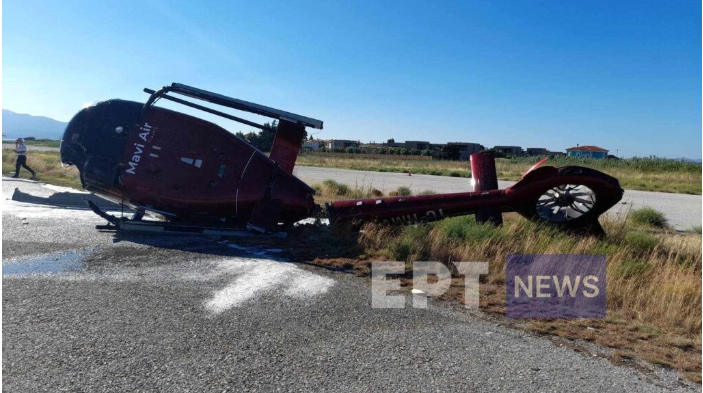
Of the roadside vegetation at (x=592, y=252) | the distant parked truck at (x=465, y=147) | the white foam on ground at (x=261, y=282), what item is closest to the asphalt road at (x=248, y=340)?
the white foam on ground at (x=261, y=282)

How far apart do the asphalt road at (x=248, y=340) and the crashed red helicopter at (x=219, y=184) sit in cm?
195

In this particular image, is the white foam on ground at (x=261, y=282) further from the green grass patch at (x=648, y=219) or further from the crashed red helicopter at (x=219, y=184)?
the green grass patch at (x=648, y=219)

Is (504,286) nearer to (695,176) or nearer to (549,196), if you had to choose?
(549,196)

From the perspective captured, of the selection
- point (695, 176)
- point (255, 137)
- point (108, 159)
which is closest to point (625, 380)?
point (108, 159)

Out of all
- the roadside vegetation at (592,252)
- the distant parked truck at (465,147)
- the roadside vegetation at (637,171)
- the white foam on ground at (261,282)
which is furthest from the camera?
the distant parked truck at (465,147)

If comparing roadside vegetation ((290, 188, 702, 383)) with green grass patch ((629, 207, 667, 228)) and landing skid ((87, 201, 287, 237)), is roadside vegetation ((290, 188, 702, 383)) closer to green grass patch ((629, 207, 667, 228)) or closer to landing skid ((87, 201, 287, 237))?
landing skid ((87, 201, 287, 237))

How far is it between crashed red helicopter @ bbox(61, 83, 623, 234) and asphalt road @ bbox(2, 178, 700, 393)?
1953mm

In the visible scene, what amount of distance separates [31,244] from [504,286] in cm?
715

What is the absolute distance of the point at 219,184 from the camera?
27.4 ft

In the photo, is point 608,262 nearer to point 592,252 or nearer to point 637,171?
point 592,252

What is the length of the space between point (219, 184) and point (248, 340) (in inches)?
178

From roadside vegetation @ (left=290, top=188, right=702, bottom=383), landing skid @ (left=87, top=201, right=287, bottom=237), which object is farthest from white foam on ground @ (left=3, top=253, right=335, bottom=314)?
landing skid @ (left=87, top=201, right=287, bottom=237)

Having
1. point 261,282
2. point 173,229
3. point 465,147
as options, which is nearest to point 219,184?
point 173,229

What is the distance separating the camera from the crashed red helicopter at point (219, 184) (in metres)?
8.33
